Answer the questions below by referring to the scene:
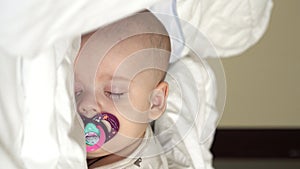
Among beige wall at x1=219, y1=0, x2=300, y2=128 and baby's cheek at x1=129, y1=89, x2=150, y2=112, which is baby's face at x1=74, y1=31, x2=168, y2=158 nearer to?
baby's cheek at x1=129, y1=89, x2=150, y2=112

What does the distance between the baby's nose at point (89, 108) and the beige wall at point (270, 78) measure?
0.67 meters

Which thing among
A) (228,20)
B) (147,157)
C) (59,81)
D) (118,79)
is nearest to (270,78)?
(228,20)

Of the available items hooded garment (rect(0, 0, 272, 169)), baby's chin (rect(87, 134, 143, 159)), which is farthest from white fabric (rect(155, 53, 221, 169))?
baby's chin (rect(87, 134, 143, 159))

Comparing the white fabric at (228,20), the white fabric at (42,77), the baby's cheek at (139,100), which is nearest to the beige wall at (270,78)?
the white fabric at (228,20)

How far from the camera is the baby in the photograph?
0.67m

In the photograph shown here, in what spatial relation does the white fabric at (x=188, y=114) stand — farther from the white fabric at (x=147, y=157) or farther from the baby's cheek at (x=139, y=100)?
the baby's cheek at (x=139, y=100)

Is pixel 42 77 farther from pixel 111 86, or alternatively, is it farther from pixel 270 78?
pixel 270 78

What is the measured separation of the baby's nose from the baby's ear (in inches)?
3.8

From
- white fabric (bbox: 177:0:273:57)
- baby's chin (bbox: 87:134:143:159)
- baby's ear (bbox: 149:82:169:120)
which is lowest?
baby's chin (bbox: 87:134:143:159)

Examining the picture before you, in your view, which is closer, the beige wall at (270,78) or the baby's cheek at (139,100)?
the baby's cheek at (139,100)

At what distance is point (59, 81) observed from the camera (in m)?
0.59

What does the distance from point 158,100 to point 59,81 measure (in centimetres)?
22

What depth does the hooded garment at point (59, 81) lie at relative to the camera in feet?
1.55

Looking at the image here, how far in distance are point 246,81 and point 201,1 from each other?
1.52ft
